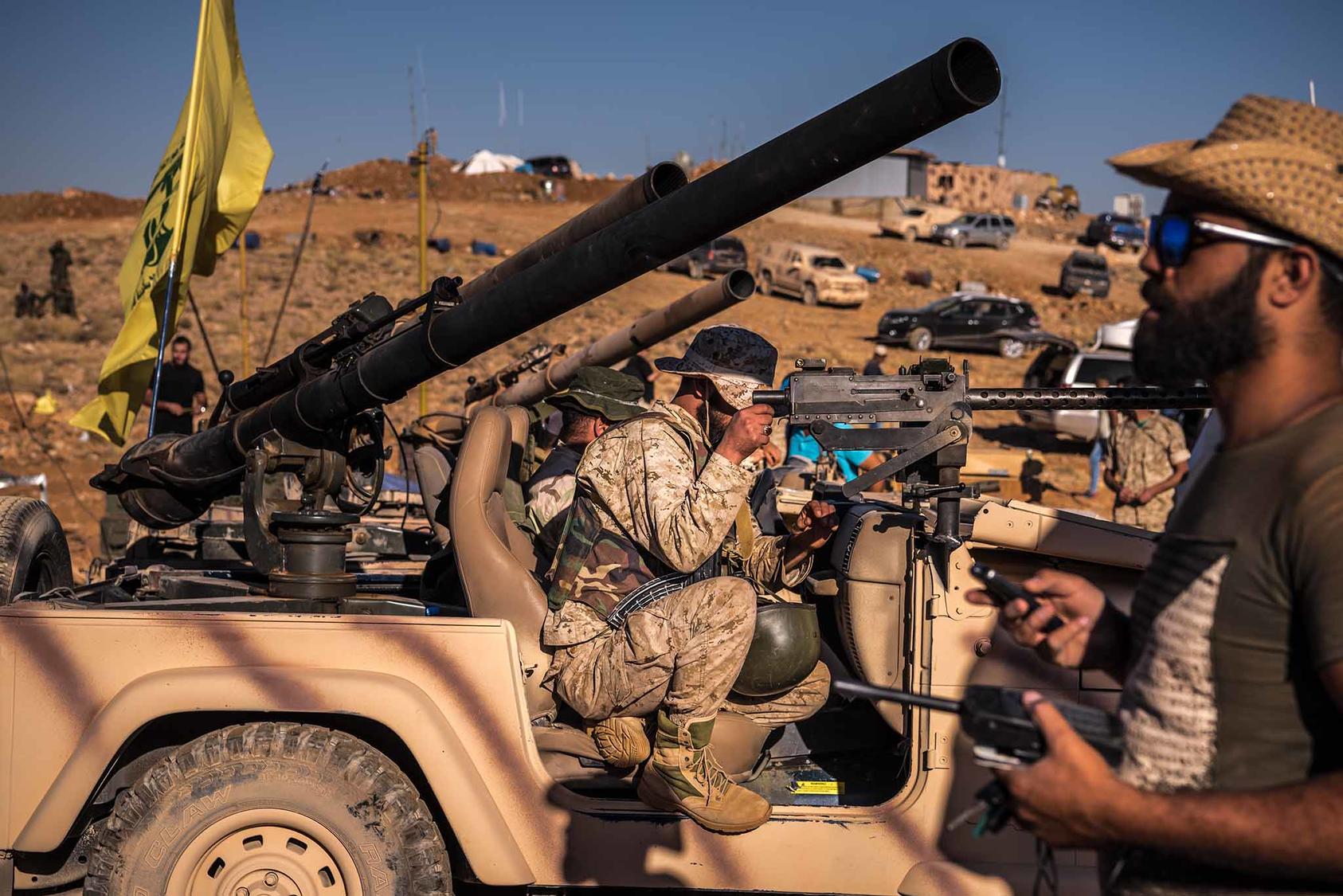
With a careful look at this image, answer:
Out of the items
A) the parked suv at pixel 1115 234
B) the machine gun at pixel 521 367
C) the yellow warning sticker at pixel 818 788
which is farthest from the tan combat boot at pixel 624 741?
the parked suv at pixel 1115 234

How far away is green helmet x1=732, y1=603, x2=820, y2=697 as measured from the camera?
13.2 feet

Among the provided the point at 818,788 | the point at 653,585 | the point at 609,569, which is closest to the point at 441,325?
the point at 609,569

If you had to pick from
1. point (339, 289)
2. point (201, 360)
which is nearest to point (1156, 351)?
point (201, 360)

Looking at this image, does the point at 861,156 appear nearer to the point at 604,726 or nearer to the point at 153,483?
the point at 604,726

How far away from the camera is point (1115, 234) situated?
54344 millimetres

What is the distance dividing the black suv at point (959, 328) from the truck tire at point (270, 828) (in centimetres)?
2737

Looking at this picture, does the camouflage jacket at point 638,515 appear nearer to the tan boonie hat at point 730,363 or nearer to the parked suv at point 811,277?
the tan boonie hat at point 730,363

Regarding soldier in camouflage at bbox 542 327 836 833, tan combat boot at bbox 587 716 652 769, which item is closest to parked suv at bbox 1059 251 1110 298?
soldier in camouflage at bbox 542 327 836 833

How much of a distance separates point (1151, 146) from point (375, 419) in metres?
3.37

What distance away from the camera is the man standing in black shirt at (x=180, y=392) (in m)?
11.4

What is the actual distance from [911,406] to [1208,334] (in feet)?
6.98

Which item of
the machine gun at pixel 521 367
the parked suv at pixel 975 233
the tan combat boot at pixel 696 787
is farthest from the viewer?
the parked suv at pixel 975 233

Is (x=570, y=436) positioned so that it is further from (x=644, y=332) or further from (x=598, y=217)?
(x=598, y=217)

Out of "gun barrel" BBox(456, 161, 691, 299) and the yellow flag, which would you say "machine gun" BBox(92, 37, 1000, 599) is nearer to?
"gun barrel" BBox(456, 161, 691, 299)
